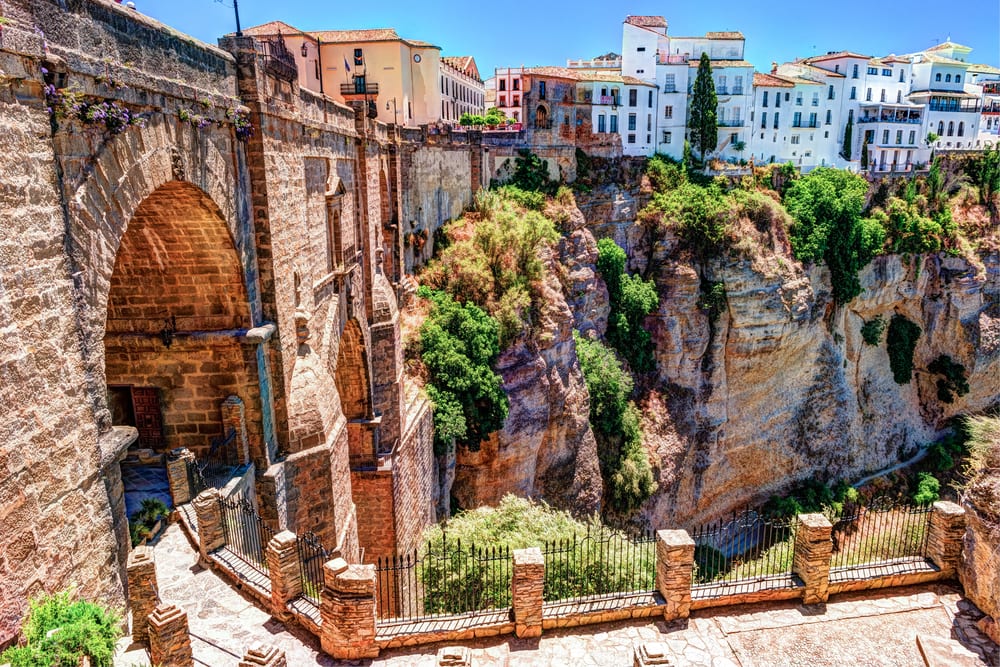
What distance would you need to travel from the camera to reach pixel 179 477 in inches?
412

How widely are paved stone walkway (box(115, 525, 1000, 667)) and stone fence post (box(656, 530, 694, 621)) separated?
23 cm

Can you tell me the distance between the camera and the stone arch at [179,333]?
1059 centimetres

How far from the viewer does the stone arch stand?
10.6 meters

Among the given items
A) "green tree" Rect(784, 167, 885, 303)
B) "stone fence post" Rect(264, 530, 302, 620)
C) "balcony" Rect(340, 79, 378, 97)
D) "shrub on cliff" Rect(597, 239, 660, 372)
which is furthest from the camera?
"balcony" Rect(340, 79, 378, 97)

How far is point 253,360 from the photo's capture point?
1119 centimetres

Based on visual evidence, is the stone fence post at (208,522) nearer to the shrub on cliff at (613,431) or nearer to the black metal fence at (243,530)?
the black metal fence at (243,530)

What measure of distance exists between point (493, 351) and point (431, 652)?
1321 cm

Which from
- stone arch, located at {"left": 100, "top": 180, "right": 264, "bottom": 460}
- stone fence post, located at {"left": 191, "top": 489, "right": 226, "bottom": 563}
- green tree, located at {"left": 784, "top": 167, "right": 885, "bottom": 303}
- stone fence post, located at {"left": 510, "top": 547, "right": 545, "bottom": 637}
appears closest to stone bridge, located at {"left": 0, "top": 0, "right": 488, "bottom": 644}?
stone arch, located at {"left": 100, "top": 180, "right": 264, "bottom": 460}

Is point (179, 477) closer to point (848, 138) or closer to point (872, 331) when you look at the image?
point (872, 331)

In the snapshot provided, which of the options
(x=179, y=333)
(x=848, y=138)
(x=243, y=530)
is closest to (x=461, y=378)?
(x=179, y=333)

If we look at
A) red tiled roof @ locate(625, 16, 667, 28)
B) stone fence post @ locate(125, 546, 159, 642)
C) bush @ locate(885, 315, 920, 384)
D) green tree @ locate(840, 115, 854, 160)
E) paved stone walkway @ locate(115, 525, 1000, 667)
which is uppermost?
red tiled roof @ locate(625, 16, 667, 28)

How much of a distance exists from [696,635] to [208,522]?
739cm

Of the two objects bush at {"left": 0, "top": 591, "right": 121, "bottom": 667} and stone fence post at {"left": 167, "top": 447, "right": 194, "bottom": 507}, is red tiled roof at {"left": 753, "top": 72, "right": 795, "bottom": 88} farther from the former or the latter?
bush at {"left": 0, "top": 591, "right": 121, "bottom": 667}

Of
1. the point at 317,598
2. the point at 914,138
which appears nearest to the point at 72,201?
the point at 317,598
